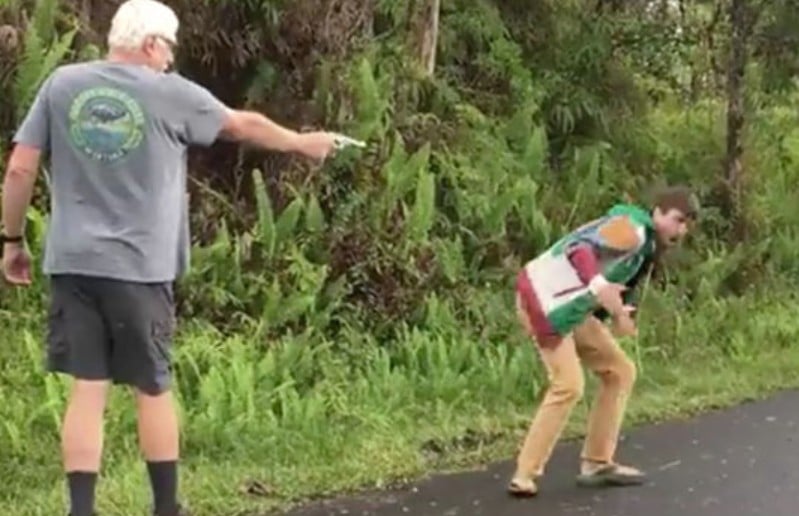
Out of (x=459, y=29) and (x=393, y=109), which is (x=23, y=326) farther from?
(x=459, y=29)

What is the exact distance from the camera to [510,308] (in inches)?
408

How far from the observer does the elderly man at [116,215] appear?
568 cm

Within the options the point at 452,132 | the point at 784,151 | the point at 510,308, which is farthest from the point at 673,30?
the point at 510,308

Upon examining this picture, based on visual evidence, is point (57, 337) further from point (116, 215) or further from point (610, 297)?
point (610, 297)

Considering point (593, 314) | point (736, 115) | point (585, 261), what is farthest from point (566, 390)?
point (736, 115)

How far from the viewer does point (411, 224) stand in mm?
10305

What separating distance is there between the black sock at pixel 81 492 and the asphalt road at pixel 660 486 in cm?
112

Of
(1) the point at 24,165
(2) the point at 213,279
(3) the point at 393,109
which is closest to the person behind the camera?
(1) the point at 24,165

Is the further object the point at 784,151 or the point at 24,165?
the point at 784,151

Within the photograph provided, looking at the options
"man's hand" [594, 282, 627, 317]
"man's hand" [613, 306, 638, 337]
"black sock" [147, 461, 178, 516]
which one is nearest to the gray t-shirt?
"black sock" [147, 461, 178, 516]

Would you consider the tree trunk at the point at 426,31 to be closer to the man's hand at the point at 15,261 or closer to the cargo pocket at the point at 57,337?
the man's hand at the point at 15,261

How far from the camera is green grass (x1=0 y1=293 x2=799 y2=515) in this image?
713cm

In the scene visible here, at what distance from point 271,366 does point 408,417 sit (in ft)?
2.37

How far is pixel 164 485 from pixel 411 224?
4.55m
